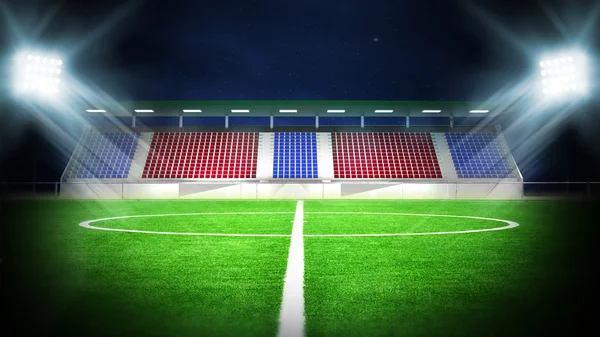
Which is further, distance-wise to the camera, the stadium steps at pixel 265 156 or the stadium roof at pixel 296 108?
the stadium steps at pixel 265 156

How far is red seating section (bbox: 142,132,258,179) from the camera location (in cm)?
3691

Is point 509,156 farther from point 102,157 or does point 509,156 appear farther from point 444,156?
point 102,157

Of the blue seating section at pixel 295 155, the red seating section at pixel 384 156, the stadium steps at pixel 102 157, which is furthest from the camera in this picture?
the red seating section at pixel 384 156

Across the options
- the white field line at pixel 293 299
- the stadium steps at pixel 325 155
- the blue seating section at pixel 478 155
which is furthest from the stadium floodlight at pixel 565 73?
the white field line at pixel 293 299

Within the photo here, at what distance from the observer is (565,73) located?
33.3 m

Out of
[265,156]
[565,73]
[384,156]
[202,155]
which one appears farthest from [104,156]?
[565,73]

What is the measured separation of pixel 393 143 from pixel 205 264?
1397 inches

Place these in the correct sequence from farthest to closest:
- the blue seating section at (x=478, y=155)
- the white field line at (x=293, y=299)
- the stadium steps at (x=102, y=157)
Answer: the blue seating section at (x=478, y=155) → the stadium steps at (x=102, y=157) → the white field line at (x=293, y=299)

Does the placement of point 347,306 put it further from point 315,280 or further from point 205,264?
point 205,264

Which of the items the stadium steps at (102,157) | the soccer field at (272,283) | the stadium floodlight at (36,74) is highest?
the stadium floodlight at (36,74)

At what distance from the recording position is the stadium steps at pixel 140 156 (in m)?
36.7

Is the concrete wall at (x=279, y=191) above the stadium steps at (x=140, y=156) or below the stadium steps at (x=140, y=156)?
below

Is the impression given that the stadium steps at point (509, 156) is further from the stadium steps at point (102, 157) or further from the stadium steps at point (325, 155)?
the stadium steps at point (102, 157)

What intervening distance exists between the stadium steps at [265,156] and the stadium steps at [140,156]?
30.2ft
